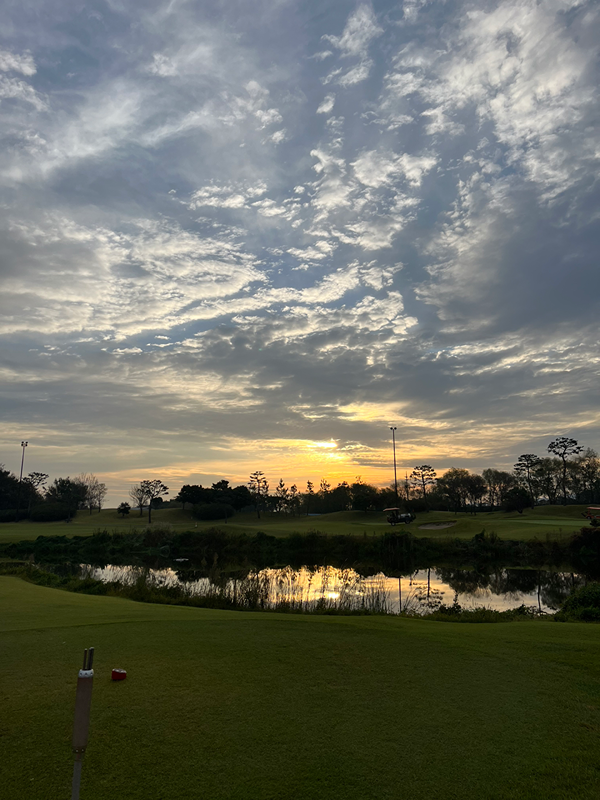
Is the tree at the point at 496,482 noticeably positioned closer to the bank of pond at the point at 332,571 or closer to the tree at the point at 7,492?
the bank of pond at the point at 332,571

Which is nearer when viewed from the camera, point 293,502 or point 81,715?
point 81,715

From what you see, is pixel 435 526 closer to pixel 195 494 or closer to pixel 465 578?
pixel 465 578

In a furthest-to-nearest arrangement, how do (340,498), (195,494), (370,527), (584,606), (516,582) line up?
(340,498)
(195,494)
(370,527)
(516,582)
(584,606)

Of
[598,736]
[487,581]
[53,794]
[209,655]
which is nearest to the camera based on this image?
[53,794]

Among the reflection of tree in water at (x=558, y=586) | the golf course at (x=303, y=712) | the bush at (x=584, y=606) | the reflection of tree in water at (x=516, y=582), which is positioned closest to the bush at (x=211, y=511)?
the reflection of tree in water at (x=516, y=582)

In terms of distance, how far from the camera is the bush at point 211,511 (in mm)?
74656

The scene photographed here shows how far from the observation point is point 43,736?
187 inches

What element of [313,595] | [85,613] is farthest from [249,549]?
[85,613]

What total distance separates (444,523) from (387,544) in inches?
699

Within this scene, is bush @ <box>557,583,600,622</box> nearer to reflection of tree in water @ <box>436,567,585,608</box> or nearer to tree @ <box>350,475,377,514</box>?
reflection of tree in water @ <box>436,567,585,608</box>

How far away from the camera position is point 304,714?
5.32 m

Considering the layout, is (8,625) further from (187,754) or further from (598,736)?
(598,736)

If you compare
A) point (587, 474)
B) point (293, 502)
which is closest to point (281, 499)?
point (293, 502)

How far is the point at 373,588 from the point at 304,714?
17.3 metres
